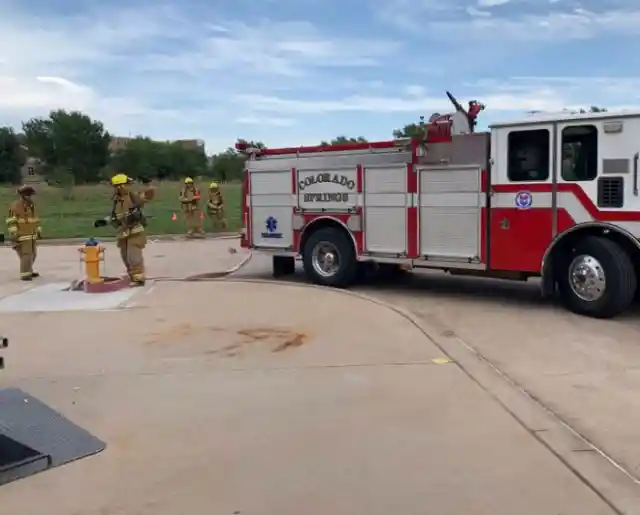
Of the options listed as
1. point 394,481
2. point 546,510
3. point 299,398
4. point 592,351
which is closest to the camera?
point 546,510

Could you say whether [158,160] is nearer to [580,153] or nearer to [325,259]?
[325,259]

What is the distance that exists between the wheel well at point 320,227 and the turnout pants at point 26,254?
454cm

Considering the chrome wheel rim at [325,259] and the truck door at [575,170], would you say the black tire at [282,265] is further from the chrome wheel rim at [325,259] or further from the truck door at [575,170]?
the truck door at [575,170]

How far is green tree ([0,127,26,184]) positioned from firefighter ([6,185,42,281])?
80.2m

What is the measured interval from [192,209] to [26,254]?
8518 millimetres

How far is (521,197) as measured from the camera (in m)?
9.02

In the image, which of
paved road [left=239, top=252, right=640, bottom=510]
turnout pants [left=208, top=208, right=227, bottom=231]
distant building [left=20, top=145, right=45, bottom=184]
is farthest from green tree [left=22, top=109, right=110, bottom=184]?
paved road [left=239, top=252, right=640, bottom=510]

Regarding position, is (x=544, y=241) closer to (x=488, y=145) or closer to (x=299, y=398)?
(x=488, y=145)

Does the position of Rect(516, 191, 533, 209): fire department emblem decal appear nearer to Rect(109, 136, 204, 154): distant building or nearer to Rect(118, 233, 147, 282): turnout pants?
Rect(118, 233, 147, 282): turnout pants

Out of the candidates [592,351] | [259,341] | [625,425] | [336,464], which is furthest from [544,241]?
[336,464]

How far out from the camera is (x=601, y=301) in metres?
8.40

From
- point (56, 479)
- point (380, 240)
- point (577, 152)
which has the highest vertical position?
point (577, 152)

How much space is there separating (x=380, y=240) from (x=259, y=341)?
358cm

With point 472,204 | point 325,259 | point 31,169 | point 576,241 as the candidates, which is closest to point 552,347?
point 576,241
